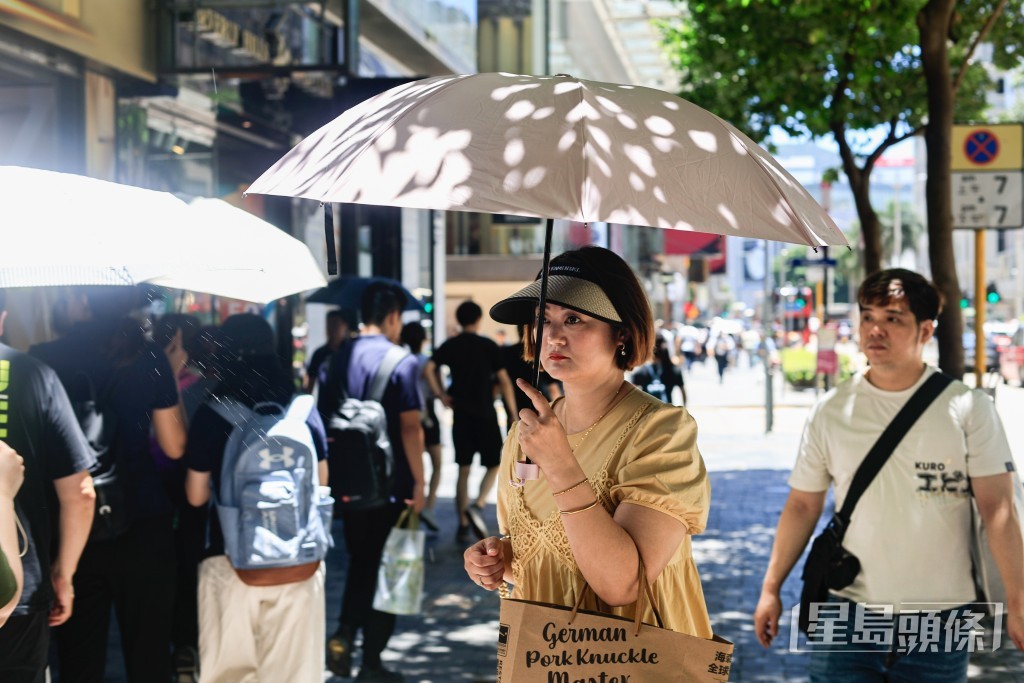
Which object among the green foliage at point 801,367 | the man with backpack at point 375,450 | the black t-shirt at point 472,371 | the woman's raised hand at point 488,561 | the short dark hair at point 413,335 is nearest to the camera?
the woman's raised hand at point 488,561

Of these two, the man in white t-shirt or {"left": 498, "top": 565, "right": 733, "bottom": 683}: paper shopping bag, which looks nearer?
{"left": 498, "top": 565, "right": 733, "bottom": 683}: paper shopping bag

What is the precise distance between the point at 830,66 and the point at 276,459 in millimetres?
10689

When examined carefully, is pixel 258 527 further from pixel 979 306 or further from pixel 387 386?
pixel 979 306

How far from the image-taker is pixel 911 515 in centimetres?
392

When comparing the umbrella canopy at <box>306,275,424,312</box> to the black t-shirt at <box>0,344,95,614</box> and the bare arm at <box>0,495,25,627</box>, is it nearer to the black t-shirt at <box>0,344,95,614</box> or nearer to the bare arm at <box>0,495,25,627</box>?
the black t-shirt at <box>0,344,95,614</box>

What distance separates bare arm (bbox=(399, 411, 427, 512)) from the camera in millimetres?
6934

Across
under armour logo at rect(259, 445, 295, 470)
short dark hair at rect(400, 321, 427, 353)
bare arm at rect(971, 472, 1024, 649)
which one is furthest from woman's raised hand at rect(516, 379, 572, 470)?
short dark hair at rect(400, 321, 427, 353)

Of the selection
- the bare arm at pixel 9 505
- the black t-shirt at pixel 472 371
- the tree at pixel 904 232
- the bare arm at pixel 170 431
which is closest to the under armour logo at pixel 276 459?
the bare arm at pixel 170 431

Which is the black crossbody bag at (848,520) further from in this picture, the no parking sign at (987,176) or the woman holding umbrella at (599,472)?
the no parking sign at (987,176)

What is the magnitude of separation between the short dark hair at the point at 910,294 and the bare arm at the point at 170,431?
2747 millimetres

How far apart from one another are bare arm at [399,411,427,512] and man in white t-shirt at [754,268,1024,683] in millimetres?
3217

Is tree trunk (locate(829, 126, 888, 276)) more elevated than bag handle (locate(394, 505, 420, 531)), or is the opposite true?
tree trunk (locate(829, 126, 888, 276))

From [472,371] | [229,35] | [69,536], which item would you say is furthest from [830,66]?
[69,536]

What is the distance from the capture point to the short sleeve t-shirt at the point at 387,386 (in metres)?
6.95
